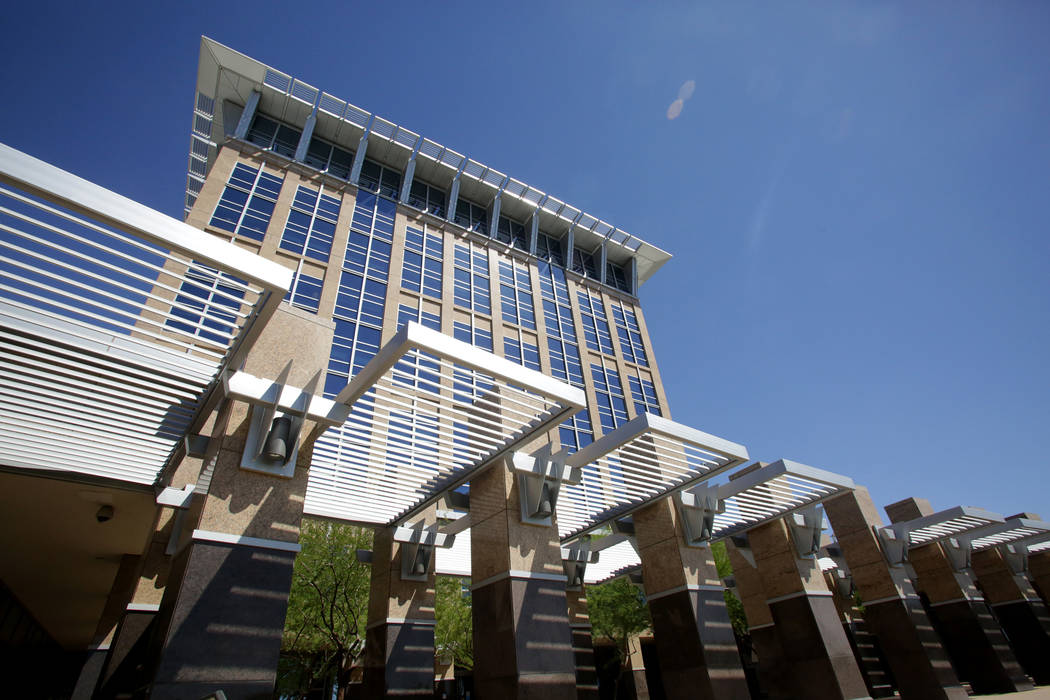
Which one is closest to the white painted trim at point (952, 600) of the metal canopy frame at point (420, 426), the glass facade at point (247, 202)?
the metal canopy frame at point (420, 426)

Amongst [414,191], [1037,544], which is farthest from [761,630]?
[414,191]

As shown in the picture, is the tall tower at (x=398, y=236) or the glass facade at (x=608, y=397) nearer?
the tall tower at (x=398, y=236)

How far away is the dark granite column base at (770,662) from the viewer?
16.0 meters

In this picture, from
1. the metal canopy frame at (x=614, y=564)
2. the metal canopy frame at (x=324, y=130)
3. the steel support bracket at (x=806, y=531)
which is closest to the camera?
the steel support bracket at (x=806, y=531)

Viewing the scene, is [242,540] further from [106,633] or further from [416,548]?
[106,633]

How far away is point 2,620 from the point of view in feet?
56.2

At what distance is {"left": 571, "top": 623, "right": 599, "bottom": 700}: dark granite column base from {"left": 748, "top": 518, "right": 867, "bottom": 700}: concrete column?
5341mm

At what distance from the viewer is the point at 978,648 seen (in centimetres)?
1858

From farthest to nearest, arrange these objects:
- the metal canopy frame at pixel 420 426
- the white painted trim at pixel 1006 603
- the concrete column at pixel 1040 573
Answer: the concrete column at pixel 1040 573
the white painted trim at pixel 1006 603
the metal canopy frame at pixel 420 426

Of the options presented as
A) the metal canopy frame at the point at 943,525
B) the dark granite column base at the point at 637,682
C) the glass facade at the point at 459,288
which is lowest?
the dark granite column base at the point at 637,682

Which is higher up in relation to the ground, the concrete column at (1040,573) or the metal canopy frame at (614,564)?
the metal canopy frame at (614,564)

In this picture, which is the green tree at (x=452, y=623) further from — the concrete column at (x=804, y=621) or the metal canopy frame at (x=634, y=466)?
the concrete column at (x=804, y=621)

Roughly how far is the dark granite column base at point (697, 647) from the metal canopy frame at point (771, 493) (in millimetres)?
1921

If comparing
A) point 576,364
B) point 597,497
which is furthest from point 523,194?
point 597,497
